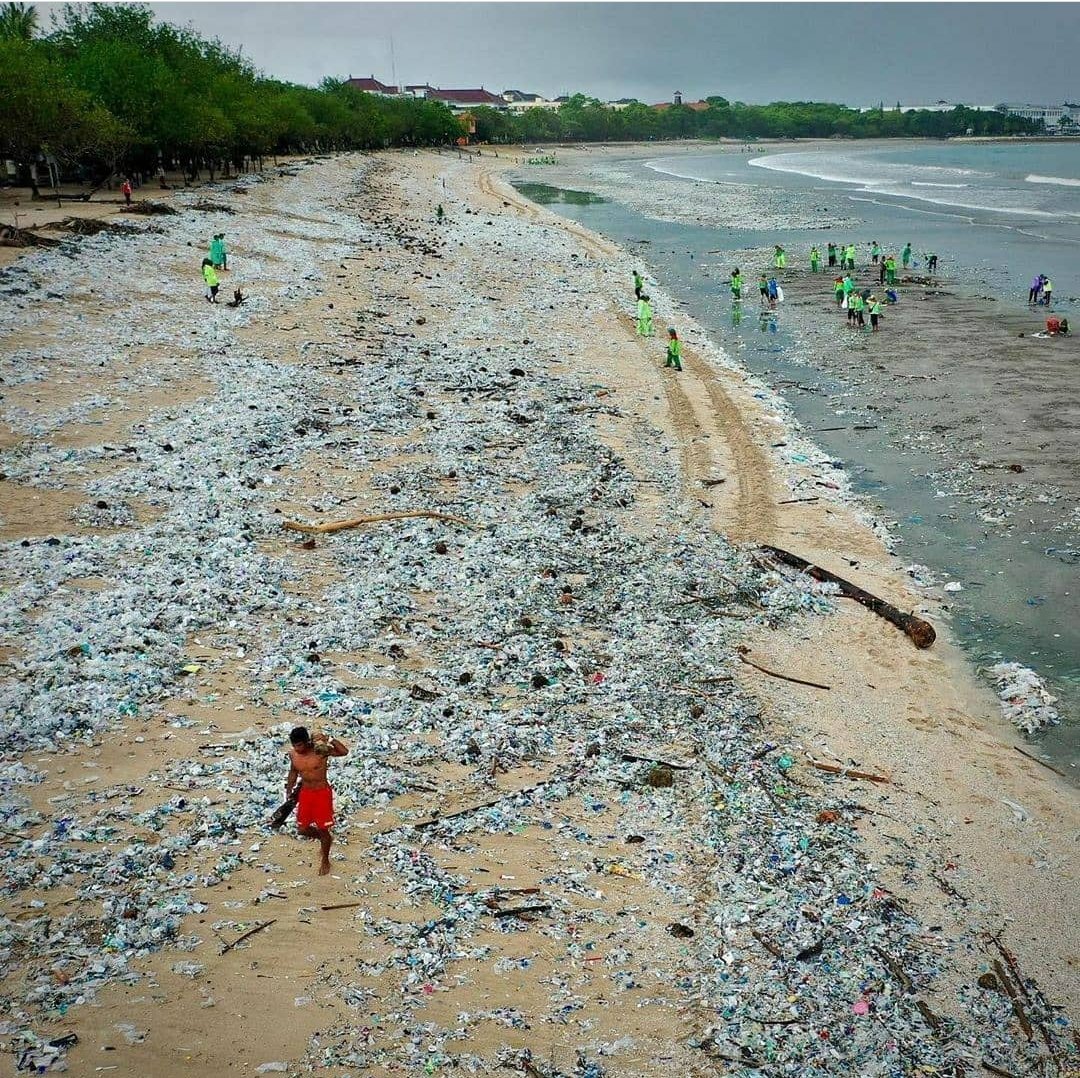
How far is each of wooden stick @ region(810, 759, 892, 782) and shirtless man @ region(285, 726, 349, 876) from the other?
5.15 meters

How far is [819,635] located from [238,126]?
59.9 m

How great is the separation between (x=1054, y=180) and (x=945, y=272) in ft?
229

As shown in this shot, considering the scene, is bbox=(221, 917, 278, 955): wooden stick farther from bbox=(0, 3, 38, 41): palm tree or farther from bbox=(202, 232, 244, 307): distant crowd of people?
bbox=(0, 3, 38, 41): palm tree

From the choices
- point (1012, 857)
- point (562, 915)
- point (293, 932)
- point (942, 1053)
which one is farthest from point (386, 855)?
point (1012, 857)

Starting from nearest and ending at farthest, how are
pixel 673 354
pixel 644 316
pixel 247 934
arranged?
pixel 247 934, pixel 673 354, pixel 644 316

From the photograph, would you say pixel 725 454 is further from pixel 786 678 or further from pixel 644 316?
pixel 644 316

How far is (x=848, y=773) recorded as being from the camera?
9.61 meters

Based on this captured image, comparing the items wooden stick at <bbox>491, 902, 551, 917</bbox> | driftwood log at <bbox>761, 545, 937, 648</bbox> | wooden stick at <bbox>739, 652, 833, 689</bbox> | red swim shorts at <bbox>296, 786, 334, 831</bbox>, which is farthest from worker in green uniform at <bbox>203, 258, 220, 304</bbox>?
wooden stick at <bbox>491, 902, 551, 917</bbox>

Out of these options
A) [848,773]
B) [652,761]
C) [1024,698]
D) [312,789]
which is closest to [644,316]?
[1024,698]

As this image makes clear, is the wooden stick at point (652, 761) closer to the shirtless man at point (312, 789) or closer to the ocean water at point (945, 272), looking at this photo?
the shirtless man at point (312, 789)

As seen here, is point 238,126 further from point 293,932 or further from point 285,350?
point 293,932

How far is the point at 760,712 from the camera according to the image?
34.6ft

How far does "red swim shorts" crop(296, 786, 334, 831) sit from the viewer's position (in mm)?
7621

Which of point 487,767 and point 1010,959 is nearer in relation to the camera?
point 1010,959
